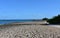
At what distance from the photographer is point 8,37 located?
16266mm

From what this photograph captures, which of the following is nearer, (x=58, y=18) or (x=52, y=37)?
(x=52, y=37)

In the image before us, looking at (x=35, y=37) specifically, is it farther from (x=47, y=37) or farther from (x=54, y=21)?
(x=54, y=21)

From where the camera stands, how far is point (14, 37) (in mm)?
16312

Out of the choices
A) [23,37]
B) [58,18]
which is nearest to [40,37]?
[23,37]

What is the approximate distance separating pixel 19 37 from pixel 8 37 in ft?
3.37

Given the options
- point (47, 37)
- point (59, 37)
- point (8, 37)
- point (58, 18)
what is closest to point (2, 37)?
point (8, 37)

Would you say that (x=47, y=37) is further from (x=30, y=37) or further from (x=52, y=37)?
(x=30, y=37)

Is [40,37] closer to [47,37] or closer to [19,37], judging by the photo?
[47,37]

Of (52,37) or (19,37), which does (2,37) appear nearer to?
(19,37)

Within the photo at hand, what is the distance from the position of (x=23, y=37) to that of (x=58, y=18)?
3724cm

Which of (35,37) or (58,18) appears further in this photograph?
(58,18)

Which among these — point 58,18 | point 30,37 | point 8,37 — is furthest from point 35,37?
point 58,18

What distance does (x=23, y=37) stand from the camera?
1616 cm

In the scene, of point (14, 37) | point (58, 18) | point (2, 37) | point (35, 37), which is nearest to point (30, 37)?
point (35, 37)
